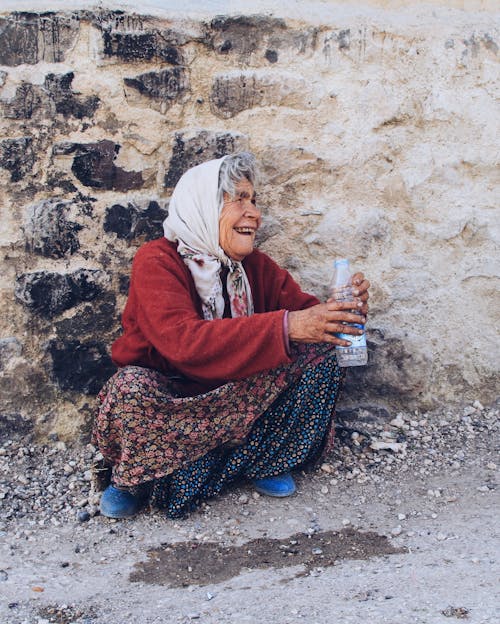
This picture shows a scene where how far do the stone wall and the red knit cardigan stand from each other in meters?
0.36

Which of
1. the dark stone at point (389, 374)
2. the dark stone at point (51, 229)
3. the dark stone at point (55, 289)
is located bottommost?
the dark stone at point (389, 374)

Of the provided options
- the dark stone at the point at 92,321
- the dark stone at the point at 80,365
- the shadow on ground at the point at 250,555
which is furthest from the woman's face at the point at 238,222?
the shadow on ground at the point at 250,555

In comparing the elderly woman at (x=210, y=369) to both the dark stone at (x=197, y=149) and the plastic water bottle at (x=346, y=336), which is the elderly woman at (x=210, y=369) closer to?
the plastic water bottle at (x=346, y=336)

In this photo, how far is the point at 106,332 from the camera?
287cm

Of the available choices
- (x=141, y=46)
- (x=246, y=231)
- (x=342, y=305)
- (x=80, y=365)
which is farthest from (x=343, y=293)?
(x=141, y=46)

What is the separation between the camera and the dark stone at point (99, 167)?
9.13 ft

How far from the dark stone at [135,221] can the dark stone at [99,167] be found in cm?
9

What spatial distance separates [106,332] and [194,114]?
88 cm

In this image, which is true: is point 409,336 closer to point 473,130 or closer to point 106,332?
point 473,130

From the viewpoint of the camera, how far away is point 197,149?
9.39 ft

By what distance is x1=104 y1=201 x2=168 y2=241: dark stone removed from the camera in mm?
2830

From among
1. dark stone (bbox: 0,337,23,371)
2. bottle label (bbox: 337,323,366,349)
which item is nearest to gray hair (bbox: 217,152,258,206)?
bottle label (bbox: 337,323,366,349)

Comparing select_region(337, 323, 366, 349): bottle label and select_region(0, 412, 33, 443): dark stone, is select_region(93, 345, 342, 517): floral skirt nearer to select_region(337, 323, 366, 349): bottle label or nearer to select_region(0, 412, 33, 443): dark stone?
select_region(337, 323, 366, 349): bottle label

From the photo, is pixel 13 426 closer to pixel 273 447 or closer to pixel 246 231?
pixel 273 447
